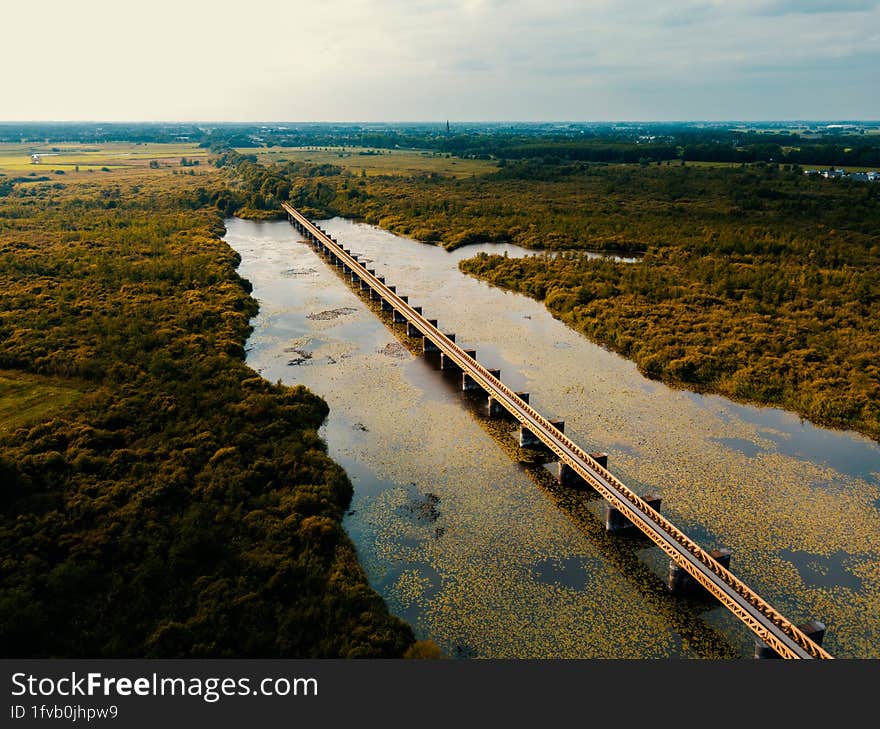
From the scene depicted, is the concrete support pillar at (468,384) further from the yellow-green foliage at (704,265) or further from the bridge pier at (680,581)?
the bridge pier at (680,581)

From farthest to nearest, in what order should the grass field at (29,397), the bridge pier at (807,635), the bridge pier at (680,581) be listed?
the grass field at (29,397)
the bridge pier at (680,581)
the bridge pier at (807,635)

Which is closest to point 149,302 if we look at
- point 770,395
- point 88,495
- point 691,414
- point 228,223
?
point 88,495

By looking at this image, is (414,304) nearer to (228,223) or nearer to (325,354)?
(325,354)

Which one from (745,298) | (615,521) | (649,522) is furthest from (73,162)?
(649,522)

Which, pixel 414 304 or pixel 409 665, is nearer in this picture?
pixel 409 665

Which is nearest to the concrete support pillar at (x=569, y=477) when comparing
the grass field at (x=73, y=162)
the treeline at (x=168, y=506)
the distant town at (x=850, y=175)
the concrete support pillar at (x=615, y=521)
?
the concrete support pillar at (x=615, y=521)

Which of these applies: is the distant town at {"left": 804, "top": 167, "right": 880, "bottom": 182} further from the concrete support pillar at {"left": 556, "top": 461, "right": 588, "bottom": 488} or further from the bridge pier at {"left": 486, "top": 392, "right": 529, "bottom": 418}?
the concrete support pillar at {"left": 556, "top": 461, "right": 588, "bottom": 488}

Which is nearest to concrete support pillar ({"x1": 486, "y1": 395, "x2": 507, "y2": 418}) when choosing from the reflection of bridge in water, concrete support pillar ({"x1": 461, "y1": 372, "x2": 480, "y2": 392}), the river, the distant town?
the reflection of bridge in water
